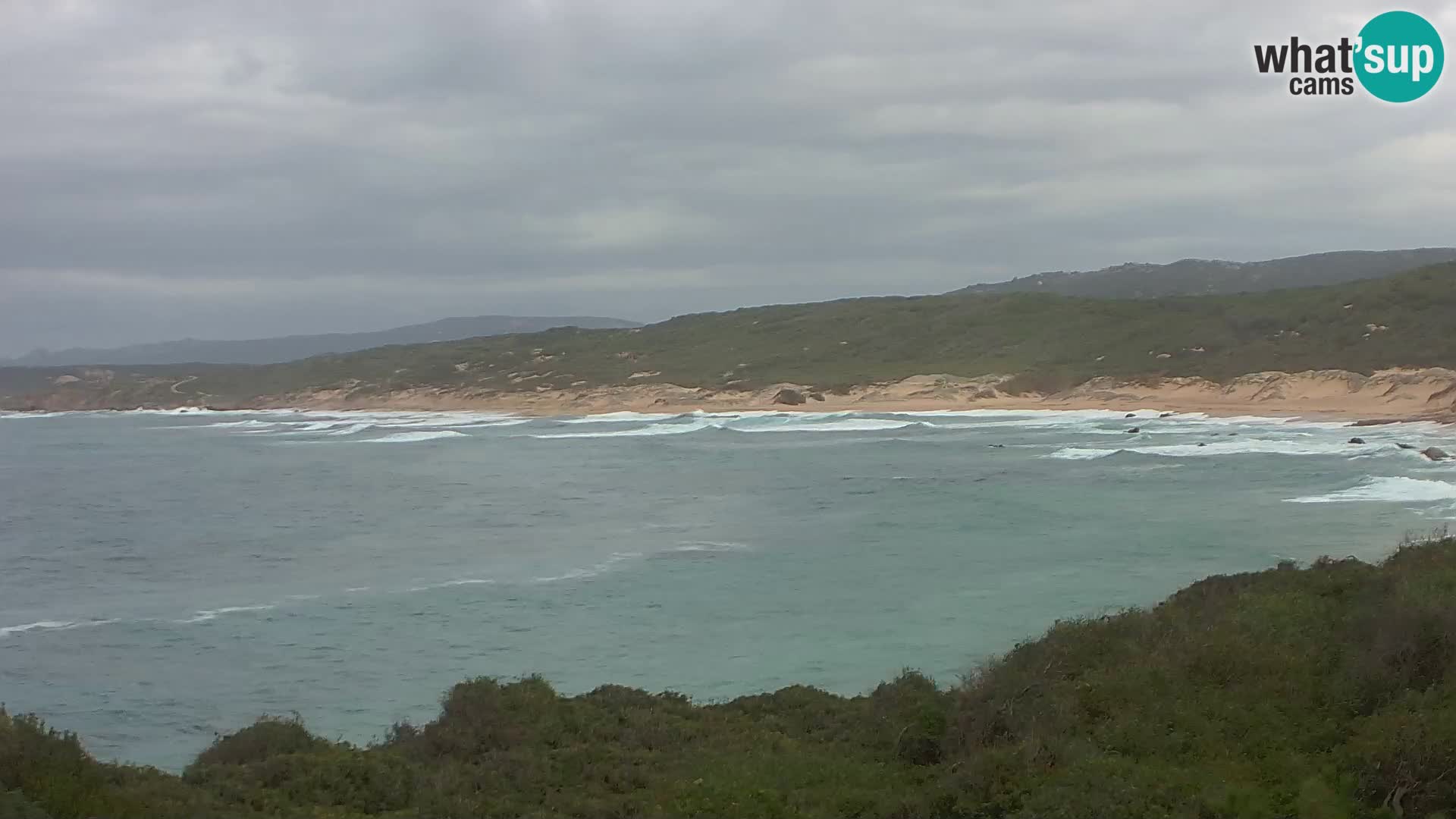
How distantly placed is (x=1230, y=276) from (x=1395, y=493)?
142695 mm

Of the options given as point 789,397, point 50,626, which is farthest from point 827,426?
point 50,626

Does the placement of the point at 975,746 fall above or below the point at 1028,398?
below

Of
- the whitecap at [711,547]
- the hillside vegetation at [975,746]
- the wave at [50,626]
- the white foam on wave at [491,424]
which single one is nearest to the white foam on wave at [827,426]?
the white foam on wave at [491,424]

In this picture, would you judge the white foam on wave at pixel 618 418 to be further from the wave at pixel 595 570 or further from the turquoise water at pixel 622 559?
the wave at pixel 595 570

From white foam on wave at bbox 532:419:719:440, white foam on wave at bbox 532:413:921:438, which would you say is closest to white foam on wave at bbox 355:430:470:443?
white foam on wave at bbox 532:419:719:440

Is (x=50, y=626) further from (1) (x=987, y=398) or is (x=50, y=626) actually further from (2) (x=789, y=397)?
(2) (x=789, y=397)

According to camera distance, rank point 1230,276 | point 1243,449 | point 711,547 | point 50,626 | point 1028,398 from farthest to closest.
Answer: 1. point 1230,276
2. point 1028,398
3. point 1243,449
4. point 711,547
5. point 50,626

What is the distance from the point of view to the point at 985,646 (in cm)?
1473

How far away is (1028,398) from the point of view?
66812mm

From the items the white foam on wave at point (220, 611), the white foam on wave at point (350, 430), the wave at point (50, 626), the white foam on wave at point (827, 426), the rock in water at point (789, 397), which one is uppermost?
the rock in water at point (789, 397)

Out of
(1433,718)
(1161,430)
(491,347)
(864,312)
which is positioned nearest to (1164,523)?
(1433,718)

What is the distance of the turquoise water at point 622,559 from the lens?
14.8 m

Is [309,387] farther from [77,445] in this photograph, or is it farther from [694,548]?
[694,548]

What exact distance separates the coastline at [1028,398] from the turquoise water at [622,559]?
572 cm
